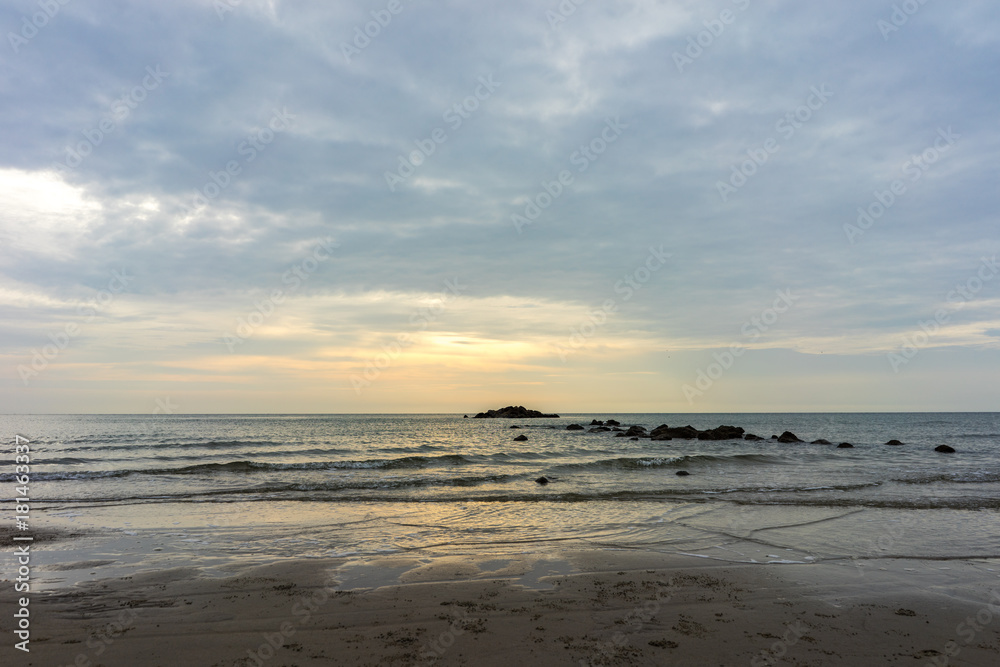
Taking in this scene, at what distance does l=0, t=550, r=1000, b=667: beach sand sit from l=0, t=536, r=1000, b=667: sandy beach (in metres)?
0.03

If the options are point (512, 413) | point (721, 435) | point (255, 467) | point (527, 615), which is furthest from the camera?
point (512, 413)

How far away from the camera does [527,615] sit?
7281mm

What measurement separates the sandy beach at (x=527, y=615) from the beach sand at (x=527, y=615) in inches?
1.1

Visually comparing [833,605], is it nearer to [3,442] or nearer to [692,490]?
[692,490]

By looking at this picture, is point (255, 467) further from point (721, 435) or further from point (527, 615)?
point (721, 435)

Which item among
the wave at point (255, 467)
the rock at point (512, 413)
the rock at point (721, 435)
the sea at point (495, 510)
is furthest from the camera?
the rock at point (512, 413)

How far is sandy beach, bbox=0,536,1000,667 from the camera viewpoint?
6.11 m

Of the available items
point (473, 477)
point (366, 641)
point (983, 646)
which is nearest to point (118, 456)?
point (473, 477)

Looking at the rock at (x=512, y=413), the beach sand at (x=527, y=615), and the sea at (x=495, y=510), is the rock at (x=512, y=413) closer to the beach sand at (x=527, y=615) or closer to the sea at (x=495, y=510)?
the sea at (x=495, y=510)

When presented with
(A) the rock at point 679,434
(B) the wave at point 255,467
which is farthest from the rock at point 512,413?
(B) the wave at point 255,467

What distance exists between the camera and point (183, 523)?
1405cm

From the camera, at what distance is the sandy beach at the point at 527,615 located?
241 inches

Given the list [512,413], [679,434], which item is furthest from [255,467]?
[512,413]

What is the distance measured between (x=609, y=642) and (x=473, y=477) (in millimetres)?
18536
